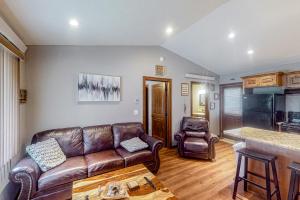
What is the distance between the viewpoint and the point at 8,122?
2104 mm

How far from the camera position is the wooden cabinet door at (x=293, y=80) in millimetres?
3450

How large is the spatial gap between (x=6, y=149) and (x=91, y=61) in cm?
208

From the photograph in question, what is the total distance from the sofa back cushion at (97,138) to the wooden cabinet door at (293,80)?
4323mm

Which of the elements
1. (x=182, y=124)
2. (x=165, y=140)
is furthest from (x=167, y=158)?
(x=182, y=124)

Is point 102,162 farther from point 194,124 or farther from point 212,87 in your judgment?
point 212,87

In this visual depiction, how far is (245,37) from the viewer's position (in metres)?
3.10

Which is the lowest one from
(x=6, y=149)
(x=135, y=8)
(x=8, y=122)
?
(x=6, y=149)

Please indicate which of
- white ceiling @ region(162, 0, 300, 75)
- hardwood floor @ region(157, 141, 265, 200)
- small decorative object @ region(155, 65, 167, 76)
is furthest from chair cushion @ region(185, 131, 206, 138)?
white ceiling @ region(162, 0, 300, 75)

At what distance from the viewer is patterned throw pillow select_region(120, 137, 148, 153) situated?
9.30 feet

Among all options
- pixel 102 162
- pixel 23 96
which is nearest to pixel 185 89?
pixel 102 162

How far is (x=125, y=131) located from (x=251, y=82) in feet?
12.0

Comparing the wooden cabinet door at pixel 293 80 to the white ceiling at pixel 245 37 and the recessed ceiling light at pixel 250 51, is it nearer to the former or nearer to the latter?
the white ceiling at pixel 245 37

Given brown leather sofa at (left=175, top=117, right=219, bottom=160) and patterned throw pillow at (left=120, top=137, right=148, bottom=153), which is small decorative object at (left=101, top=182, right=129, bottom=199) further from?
brown leather sofa at (left=175, top=117, right=219, bottom=160)

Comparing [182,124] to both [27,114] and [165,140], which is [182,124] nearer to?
[165,140]
